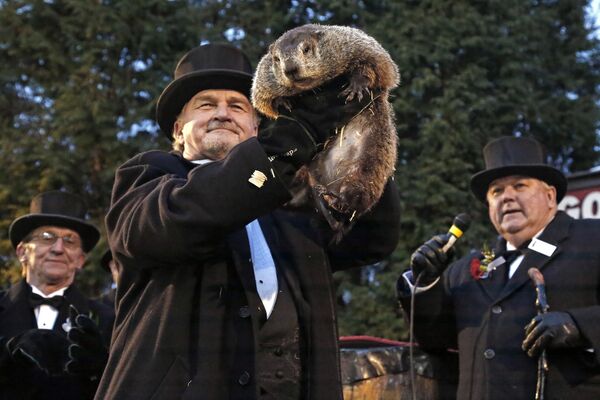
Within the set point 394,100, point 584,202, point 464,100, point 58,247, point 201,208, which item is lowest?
point 201,208

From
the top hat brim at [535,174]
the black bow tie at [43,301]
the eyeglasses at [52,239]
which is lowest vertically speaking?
the black bow tie at [43,301]

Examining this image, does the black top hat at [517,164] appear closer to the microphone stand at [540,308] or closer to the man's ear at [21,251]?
the microphone stand at [540,308]

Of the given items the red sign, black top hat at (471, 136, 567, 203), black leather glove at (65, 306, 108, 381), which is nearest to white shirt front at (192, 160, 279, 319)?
black leather glove at (65, 306, 108, 381)

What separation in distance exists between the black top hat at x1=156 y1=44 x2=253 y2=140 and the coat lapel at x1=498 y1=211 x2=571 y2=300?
1840 millimetres

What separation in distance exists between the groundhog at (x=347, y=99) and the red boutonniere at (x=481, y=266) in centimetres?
205

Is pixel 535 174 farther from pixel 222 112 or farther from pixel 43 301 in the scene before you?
pixel 43 301

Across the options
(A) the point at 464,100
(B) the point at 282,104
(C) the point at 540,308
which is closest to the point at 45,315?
(C) the point at 540,308

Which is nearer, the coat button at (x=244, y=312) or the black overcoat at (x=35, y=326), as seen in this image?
the coat button at (x=244, y=312)

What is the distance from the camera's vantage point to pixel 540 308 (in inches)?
144

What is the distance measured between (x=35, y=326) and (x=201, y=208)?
294 centimetres

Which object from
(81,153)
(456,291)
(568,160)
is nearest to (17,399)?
(456,291)

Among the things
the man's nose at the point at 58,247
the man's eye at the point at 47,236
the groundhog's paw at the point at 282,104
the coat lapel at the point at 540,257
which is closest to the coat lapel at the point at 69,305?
the man's nose at the point at 58,247

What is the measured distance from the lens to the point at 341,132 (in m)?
2.08

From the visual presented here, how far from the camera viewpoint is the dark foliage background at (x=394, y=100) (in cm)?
943
